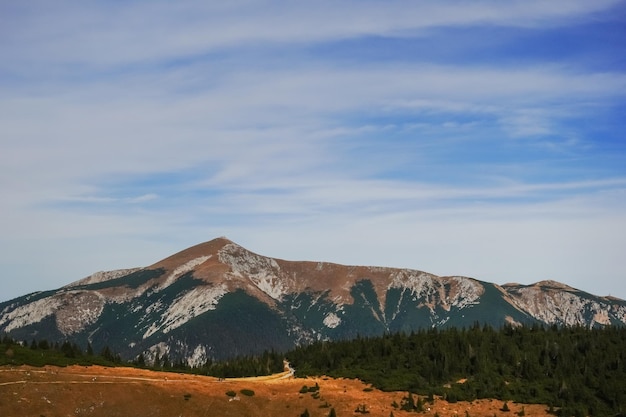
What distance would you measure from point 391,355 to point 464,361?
16147 millimetres

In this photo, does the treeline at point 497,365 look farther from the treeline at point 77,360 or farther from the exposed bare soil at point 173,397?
the treeline at point 77,360

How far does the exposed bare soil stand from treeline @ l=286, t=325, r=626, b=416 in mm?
5367

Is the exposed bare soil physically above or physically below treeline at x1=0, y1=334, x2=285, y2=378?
below

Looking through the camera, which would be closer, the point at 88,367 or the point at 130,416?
the point at 130,416

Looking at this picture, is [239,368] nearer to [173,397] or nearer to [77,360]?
[77,360]

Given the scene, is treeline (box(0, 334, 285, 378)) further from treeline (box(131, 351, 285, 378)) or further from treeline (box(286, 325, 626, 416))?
treeline (box(286, 325, 626, 416))

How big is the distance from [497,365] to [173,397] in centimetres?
6847

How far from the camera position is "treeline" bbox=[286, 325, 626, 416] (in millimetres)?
117312

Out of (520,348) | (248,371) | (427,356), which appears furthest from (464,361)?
(248,371)

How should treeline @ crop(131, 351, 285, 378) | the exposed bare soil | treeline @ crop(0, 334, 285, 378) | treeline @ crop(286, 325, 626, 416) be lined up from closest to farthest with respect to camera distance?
the exposed bare soil → treeline @ crop(0, 334, 285, 378) → treeline @ crop(286, 325, 626, 416) → treeline @ crop(131, 351, 285, 378)

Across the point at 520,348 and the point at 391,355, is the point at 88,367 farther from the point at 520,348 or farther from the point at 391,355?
the point at 520,348

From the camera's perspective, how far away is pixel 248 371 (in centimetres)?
13962

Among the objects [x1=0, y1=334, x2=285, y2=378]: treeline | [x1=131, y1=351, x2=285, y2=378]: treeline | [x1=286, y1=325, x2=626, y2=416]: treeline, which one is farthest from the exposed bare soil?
[x1=131, y1=351, x2=285, y2=378]: treeline

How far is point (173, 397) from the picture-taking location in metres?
94.4
